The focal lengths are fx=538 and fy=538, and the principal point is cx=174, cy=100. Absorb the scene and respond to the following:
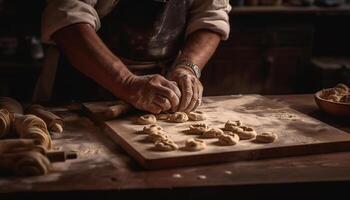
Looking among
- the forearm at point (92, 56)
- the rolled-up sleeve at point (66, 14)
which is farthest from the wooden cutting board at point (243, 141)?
the rolled-up sleeve at point (66, 14)

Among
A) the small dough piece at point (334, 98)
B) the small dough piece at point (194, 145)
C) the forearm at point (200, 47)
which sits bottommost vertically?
the small dough piece at point (194, 145)

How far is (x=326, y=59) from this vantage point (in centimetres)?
471

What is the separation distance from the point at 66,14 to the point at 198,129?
792mm

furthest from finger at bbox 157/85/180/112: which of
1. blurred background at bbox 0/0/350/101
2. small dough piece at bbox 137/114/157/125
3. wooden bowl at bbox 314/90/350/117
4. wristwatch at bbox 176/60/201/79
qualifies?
blurred background at bbox 0/0/350/101

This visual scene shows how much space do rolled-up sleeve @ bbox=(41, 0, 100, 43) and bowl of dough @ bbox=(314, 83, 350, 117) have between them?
3.29ft

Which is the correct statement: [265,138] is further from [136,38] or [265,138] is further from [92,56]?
[136,38]

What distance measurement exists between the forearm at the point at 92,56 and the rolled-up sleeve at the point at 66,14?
0.09 ft

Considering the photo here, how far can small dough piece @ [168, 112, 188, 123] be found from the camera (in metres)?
2.00

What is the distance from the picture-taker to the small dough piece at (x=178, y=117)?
2.00m

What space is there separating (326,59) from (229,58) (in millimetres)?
942

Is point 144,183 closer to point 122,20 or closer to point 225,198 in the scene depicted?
point 225,198

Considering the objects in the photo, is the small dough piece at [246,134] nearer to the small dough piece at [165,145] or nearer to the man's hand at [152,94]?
the small dough piece at [165,145]

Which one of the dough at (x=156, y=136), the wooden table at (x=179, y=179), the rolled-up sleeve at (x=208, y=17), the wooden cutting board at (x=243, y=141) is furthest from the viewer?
the rolled-up sleeve at (x=208, y=17)

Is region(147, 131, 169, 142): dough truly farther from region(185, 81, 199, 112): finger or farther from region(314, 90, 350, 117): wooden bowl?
region(314, 90, 350, 117): wooden bowl
